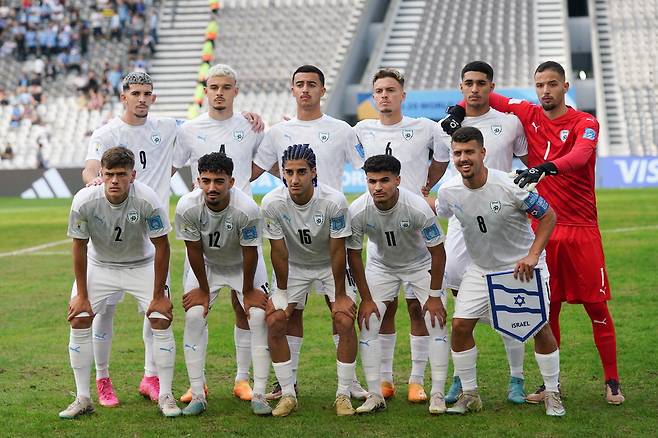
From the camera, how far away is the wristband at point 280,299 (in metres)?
7.88

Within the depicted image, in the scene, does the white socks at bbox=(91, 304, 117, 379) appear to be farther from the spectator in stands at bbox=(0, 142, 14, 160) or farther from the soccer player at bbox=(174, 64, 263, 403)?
the spectator in stands at bbox=(0, 142, 14, 160)

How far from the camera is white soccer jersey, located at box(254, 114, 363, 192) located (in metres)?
8.47

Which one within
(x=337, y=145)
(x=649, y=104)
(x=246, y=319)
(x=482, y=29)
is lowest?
(x=246, y=319)

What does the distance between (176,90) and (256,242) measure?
3317cm

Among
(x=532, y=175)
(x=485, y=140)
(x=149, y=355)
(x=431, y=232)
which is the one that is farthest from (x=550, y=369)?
(x=149, y=355)

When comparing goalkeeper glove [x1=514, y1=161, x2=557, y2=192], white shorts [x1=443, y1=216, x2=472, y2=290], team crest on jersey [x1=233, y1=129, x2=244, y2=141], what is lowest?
white shorts [x1=443, y1=216, x2=472, y2=290]

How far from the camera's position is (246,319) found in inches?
330

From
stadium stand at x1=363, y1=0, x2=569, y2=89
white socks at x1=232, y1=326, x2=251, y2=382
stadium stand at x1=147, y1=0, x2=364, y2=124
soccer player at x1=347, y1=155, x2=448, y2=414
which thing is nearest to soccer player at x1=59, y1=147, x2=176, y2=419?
white socks at x1=232, y1=326, x2=251, y2=382

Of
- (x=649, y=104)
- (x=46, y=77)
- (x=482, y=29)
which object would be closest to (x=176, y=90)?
(x=46, y=77)

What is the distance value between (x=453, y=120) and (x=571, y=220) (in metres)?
1.18

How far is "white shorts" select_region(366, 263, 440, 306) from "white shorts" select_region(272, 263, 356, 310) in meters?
0.18

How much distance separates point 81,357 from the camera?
7.74 m

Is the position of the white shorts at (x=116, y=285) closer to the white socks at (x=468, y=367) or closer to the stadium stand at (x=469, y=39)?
the white socks at (x=468, y=367)

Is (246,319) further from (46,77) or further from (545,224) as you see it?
(46,77)
